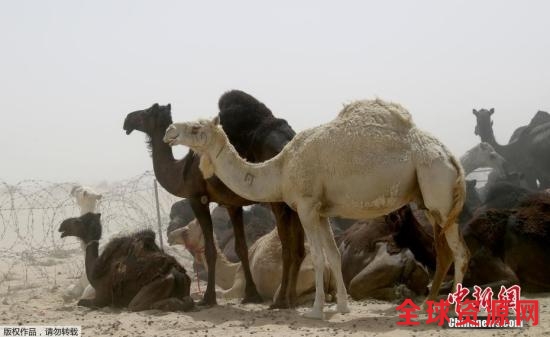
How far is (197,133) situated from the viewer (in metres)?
8.39

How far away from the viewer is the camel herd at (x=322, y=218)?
24.8 ft

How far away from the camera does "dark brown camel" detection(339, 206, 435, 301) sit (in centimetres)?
914

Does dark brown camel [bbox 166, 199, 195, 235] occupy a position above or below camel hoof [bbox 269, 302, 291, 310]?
above

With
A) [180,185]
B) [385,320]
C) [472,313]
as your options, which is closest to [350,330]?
[385,320]

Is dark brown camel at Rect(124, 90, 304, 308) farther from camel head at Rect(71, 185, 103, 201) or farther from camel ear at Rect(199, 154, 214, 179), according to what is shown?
camel head at Rect(71, 185, 103, 201)

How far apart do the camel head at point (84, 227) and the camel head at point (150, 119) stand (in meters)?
1.50

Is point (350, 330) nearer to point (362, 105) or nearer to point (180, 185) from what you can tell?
point (362, 105)

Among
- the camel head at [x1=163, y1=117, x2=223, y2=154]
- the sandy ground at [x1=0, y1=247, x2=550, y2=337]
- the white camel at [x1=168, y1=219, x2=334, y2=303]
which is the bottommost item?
the sandy ground at [x1=0, y1=247, x2=550, y2=337]

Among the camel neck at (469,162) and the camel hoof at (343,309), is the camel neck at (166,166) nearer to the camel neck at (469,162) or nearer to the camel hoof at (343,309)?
the camel hoof at (343,309)

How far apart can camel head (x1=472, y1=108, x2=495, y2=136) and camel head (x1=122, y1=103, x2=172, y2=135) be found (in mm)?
15344

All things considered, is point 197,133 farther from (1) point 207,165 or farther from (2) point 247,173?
(2) point 247,173

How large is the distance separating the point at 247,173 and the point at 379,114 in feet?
5.75

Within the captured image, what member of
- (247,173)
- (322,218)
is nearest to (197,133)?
(247,173)

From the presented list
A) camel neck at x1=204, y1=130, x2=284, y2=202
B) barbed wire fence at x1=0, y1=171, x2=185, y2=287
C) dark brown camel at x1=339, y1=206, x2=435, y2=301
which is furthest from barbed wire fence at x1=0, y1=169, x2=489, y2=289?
dark brown camel at x1=339, y1=206, x2=435, y2=301
